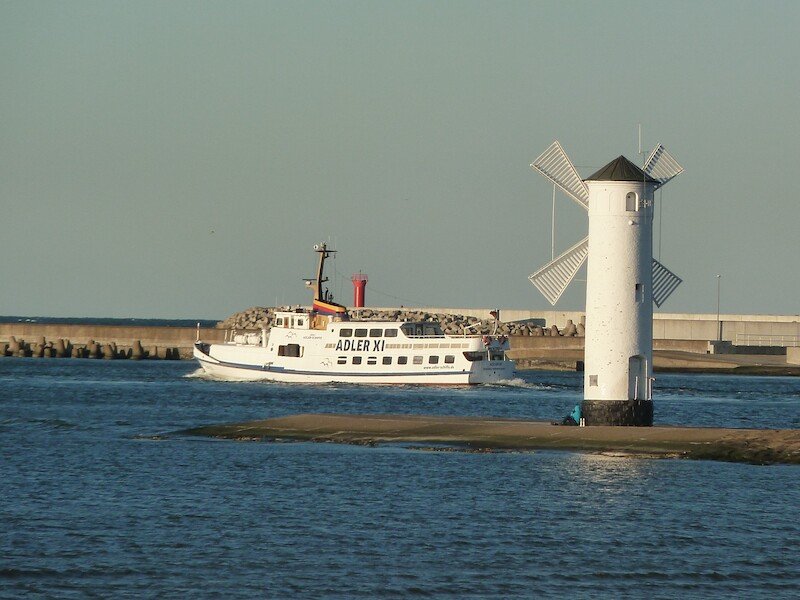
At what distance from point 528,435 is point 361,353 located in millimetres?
38443

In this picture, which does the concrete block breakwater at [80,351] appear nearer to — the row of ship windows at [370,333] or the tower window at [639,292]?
the row of ship windows at [370,333]

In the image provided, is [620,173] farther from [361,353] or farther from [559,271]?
[361,353]

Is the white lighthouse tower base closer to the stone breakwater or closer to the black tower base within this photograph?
the black tower base

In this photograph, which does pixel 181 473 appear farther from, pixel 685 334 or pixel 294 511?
pixel 685 334

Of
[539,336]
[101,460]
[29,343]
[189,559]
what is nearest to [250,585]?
[189,559]

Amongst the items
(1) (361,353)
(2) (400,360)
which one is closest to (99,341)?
(1) (361,353)

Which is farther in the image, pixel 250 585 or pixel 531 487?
Answer: pixel 531 487

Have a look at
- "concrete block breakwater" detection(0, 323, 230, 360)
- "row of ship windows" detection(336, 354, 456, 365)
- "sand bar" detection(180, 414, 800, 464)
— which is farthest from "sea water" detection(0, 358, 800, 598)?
"concrete block breakwater" detection(0, 323, 230, 360)

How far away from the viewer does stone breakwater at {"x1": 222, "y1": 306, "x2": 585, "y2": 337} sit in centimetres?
11400

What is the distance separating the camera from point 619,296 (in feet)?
116

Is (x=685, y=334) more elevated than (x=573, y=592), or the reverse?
(x=685, y=334)

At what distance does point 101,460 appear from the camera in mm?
33438

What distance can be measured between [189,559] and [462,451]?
1419cm

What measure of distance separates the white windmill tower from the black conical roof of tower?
24mm
